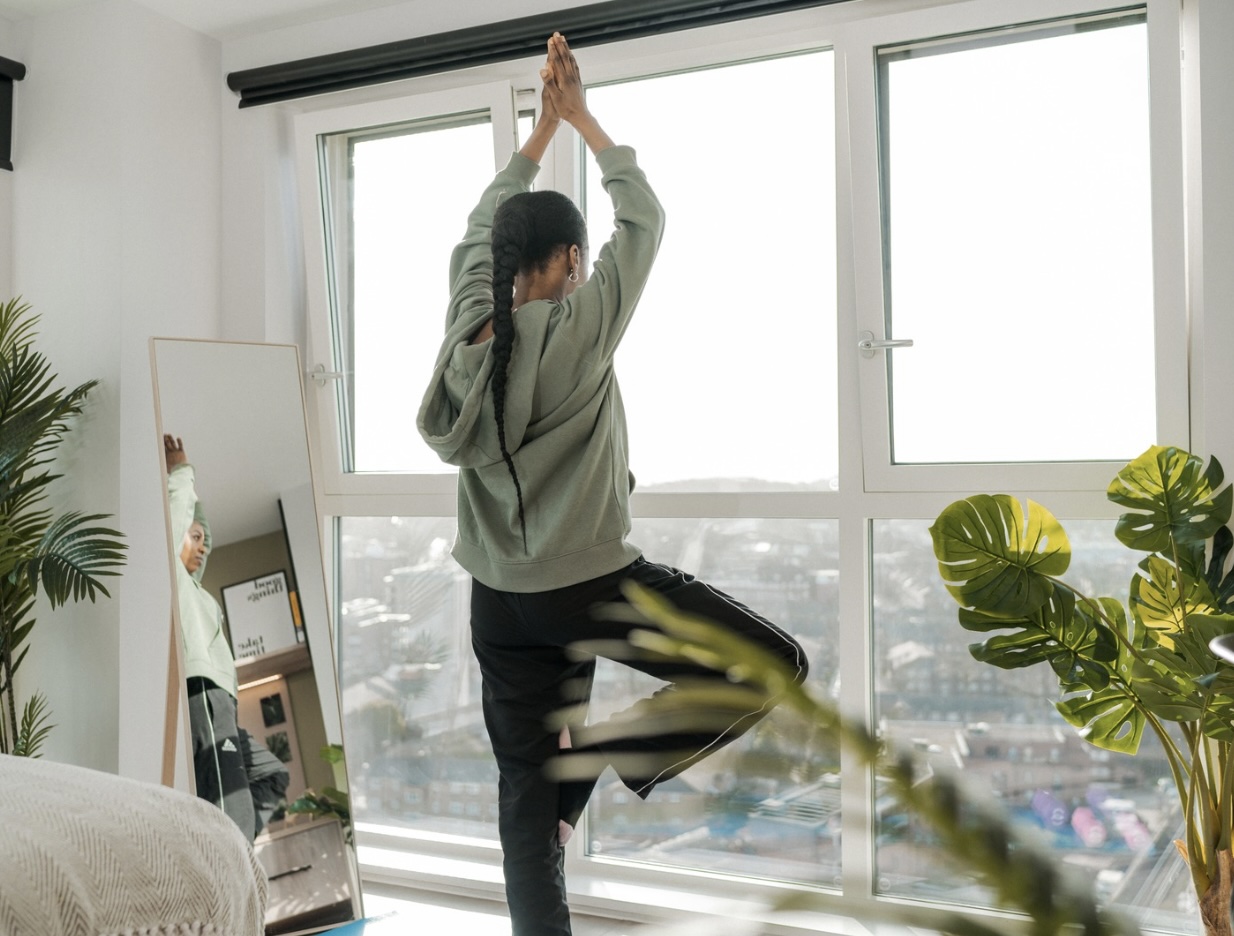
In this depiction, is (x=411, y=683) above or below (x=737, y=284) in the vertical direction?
below

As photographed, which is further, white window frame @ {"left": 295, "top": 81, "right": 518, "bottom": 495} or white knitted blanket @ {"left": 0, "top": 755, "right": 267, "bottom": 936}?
white window frame @ {"left": 295, "top": 81, "right": 518, "bottom": 495}

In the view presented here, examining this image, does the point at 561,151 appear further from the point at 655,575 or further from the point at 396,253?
the point at 655,575

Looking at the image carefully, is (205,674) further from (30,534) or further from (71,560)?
(30,534)

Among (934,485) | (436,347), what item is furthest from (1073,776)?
(436,347)

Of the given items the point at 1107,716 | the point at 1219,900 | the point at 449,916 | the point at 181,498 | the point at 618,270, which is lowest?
the point at 449,916

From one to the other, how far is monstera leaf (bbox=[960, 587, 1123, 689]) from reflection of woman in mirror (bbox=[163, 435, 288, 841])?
1822 mm

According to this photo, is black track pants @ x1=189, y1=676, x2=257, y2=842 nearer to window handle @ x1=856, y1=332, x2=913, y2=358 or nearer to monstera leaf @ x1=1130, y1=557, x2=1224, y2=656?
window handle @ x1=856, y1=332, x2=913, y2=358

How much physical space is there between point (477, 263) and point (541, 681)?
0.89 m

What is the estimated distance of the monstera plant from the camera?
2.09 metres

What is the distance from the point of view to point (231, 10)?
326 cm

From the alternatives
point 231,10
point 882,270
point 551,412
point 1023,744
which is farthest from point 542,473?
point 231,10

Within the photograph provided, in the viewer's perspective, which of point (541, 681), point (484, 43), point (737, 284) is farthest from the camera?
point (484, 43)

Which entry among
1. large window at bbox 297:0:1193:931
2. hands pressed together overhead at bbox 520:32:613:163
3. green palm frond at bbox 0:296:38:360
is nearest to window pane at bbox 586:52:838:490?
large window at bbox 297:0:1193:931

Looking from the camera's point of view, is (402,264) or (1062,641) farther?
(402,264)
